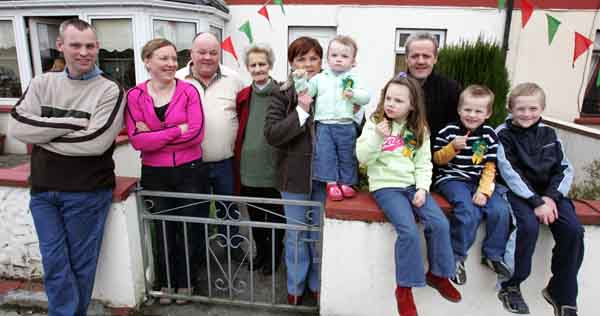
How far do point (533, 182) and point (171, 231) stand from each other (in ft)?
7.67

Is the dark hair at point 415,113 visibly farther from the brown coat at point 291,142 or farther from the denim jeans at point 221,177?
the denim jeans at point 221,177

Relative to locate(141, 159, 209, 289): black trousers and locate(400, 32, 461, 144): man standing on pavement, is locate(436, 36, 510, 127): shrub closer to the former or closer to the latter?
locate(400, 32, 461, 144): man standing on pavement

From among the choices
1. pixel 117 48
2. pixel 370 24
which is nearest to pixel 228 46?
pixel 117 48

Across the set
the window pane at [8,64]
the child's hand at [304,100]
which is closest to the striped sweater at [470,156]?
the child's hand at [304,100]

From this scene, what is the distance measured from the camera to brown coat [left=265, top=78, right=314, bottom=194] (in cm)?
222

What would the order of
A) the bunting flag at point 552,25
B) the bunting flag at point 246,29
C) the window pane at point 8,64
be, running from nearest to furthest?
the bunting flag at point 552,25 < the window pane at point 8,64 < the bunting flag at point 246,29

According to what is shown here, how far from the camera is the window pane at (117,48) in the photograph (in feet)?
19.9

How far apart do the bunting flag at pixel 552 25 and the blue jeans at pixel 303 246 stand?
647cm

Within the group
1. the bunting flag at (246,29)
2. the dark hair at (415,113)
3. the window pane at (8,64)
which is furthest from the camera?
the bunting flag at (246,29)

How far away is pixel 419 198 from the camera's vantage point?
2006mm

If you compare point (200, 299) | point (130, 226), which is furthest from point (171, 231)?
point (200, 299)

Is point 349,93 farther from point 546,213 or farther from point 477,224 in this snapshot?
point 546,213

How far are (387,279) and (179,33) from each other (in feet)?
19.0

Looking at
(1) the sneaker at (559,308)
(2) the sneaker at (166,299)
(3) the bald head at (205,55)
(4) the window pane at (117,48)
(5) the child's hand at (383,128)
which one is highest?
(4) the window pane at (117,48)
